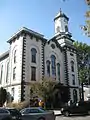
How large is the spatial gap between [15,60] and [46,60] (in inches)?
252

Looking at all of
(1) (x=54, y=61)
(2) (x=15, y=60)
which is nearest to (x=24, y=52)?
(2) (x=15, y=60)

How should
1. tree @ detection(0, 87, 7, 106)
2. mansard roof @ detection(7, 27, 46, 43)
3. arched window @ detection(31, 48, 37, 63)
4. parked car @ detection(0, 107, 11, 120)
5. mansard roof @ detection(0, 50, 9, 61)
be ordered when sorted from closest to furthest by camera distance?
parked car @ detection(0, 107, 11, 120) < tree @ detection(0, 87, 7, 106) < mansard roof @ detection(7, 27, 46, 43) < arched window @ detection(31, 48, 37, 63) < mansard roof @ detection(0, 50, 9, 61)

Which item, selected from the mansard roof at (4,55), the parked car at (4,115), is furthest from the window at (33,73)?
the parked car at (4,115)

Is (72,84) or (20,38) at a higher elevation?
(20,38)

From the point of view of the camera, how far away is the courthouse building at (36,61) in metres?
33.4

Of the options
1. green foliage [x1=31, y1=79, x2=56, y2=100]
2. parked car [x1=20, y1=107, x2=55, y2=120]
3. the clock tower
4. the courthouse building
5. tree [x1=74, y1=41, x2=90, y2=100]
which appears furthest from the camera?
tree [x1=74, y1=41, x2=90, y2=100]

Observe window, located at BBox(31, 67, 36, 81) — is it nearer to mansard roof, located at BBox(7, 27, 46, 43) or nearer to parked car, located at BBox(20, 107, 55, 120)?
mansard roof, located at BBox(7, 27, 46, 43)

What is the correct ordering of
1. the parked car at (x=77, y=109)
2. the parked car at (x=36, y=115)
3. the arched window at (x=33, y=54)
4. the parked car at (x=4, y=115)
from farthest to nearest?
the arched window at (x=33, y=54)
the parked car at (x=77, y=109)
the parked car at (x=36, y=115)
the parked car at (x=4, y=115)

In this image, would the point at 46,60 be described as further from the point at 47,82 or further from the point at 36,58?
the point at 47,82

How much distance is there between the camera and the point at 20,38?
35906 mm

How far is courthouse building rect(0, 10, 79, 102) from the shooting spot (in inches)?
1314

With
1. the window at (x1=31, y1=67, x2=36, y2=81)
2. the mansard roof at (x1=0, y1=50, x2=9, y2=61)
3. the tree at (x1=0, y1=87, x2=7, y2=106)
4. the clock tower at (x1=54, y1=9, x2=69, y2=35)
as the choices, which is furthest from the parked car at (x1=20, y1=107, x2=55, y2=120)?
the clock tower at (x1=54, y1=9, x2=69, y2=35)

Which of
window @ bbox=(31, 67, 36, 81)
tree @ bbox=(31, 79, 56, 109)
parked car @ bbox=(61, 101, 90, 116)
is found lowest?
parked car @ bbox=(61, 101, 90, 116)

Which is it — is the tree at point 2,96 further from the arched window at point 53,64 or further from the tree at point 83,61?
the tree at point 83,61
